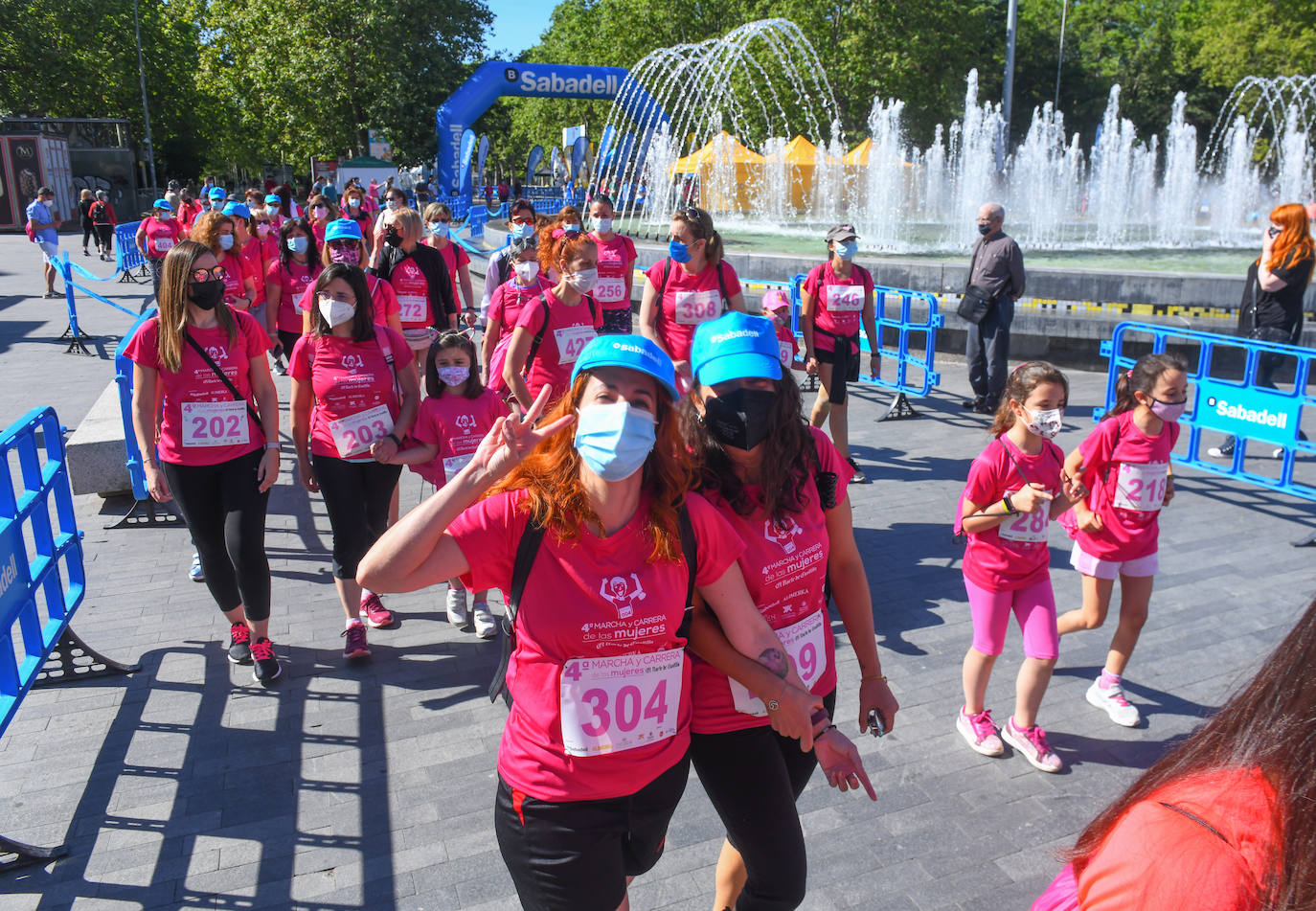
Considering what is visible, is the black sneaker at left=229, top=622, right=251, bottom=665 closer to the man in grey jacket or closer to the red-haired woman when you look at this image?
the red-haired woman

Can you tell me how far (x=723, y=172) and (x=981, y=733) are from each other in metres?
26.6

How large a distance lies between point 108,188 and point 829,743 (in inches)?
1769

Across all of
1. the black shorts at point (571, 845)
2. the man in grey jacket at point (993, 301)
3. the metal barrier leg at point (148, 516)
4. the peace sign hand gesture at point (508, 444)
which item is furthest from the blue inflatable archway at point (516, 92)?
the black shorts at point (571, 845)

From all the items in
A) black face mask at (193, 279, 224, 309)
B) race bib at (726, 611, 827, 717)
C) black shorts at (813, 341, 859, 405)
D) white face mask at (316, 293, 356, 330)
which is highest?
black face mask at (193, 279, 224, 309)

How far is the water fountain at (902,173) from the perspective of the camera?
2177cm

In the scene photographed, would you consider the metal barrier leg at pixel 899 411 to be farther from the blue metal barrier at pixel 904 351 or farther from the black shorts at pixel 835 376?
the black shorts at pixel 835 376

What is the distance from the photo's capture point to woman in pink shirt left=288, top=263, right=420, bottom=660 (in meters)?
4.88

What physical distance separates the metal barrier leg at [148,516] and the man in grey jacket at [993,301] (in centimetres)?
776

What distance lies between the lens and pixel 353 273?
4906mm

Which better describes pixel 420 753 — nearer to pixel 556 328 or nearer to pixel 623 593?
pixel 623 593

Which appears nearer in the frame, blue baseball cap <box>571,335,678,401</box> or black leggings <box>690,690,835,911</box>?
blue baseball cap <box>571,335,678,401</box>

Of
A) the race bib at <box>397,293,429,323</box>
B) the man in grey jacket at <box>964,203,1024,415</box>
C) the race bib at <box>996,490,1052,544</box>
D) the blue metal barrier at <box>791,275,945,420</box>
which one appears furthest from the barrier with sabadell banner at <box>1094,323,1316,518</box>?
the race bib at <box>397,293,429,323</box>

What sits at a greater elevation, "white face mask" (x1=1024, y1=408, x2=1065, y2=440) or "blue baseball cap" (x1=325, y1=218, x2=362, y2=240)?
"blue baseball cap" (x1=325, y1=218, x2=362, y2=240)

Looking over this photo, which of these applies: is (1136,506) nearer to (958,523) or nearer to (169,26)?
(958,523)
